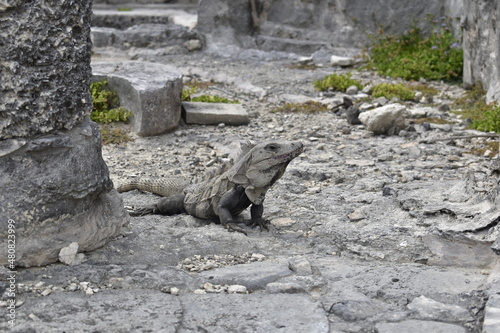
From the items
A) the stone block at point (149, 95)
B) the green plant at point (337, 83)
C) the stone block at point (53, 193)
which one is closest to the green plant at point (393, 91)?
the green plant at point (337, 83)

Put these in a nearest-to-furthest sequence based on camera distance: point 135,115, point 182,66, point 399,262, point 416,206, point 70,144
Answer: point 70,144, point 399,262, point 416,206, point 135,115, point 182,66

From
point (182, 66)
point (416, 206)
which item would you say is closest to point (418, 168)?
point (416, 206)

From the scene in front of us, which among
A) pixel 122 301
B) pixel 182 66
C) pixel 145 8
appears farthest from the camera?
pixel 145 8

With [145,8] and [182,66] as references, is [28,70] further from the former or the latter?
[145,8]

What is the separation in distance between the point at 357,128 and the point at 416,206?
3511 millimetres

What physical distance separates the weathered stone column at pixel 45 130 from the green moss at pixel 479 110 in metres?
5.26

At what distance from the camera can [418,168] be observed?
21.9ft

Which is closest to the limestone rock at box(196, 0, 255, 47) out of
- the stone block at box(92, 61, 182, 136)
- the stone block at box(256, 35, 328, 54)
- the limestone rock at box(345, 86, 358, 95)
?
the stone block at box(256, 35, 328, 54)

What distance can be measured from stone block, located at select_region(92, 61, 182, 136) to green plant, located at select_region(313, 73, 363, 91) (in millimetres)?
2591

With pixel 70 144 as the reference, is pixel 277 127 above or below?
below

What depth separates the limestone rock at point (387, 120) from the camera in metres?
8.09

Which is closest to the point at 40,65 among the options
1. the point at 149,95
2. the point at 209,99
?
the point at 149,95

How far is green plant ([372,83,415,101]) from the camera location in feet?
32.1

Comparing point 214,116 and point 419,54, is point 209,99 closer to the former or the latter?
point 214,116
